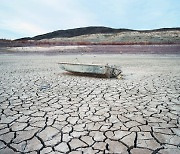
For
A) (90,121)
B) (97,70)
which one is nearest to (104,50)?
(97,70)

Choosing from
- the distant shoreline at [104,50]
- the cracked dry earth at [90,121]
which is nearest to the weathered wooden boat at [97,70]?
Result: the cracked dry earth at [90,121]

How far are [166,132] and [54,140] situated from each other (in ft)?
4.75

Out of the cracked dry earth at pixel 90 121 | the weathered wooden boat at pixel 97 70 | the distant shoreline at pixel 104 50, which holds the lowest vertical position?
the cracked dry earth at pixel 90 121

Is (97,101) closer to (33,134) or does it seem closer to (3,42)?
(33,134)

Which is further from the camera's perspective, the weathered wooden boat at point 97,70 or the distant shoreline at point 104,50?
the distant shoreline at point 104,50

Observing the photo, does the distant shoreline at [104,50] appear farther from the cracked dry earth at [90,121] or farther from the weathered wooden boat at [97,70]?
the cracked dry earth at [90,121]

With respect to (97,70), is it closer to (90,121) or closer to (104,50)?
(90,121)

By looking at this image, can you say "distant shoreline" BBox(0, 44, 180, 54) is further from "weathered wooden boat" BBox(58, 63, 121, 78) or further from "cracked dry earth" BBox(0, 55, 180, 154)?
"cracked dry earth" BBox(0, 55, 180, 154)

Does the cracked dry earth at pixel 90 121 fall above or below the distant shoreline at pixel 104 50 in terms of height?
below

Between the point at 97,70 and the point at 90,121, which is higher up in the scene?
the point at 97,70

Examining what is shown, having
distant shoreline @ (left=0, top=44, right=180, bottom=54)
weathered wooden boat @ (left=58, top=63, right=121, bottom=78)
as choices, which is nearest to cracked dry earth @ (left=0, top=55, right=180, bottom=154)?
weathered wooden boat @ (left=58, top=63, right=121, bottom=78)

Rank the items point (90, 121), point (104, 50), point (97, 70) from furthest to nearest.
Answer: point (104, 50) → point (97, 70) → point (90, 121)

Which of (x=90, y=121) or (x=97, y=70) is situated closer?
(x=90, y=121)

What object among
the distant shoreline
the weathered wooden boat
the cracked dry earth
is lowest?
the cracked dry earth
